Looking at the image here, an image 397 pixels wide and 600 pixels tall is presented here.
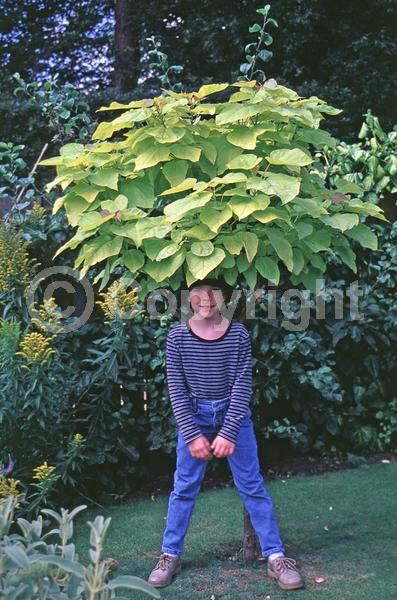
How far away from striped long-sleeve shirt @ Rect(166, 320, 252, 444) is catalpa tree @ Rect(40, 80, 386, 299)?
0.93 ft

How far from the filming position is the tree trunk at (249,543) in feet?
11.5

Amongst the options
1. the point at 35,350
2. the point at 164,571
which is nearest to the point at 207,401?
the point at 164,571

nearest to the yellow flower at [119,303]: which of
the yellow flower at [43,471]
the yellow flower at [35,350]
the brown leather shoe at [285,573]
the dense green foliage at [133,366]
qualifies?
the dense green foliage at [133,366]

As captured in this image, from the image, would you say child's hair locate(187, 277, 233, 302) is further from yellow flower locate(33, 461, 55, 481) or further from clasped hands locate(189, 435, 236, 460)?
yellow flower locate(33, 461, 55, 481)

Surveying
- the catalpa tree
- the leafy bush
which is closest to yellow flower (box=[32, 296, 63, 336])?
the catalpa tree

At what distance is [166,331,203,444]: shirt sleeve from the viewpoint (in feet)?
10.3

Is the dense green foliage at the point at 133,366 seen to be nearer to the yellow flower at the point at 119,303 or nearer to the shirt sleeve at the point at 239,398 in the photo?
the yellow flower at the point at 119,303

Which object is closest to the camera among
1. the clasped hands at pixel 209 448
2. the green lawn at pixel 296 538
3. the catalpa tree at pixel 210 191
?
the catalpa tree at pixel 210 191

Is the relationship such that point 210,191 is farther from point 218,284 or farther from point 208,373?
point 208,373

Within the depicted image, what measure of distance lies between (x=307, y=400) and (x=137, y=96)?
7.00 metres

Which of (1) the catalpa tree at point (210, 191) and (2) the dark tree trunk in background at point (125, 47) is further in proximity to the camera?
(2) the dark tree trunk in background at point (125, 47)

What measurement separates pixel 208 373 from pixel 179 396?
0.16 m

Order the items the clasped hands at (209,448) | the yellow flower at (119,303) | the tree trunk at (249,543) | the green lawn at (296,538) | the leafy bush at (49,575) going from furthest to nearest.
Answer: the yellow flower at (119,303)
the tree trunk at (249,543)
the green lawn at (296,538)
the clasped hands at (209,448)
the leafy bush at (49,575)

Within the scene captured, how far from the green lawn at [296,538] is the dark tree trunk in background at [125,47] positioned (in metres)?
9.46
